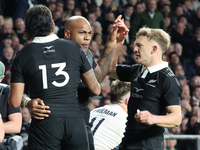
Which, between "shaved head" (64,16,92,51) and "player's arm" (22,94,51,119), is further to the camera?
"shaved head" (64,16,92,51)

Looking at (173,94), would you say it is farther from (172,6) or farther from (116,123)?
(172,6)

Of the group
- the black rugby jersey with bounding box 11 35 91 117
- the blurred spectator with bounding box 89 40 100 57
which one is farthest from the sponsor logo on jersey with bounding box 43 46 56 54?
the blurred spectator with bounding box 89 40 100 57

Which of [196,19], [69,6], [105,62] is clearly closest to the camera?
[105,62]

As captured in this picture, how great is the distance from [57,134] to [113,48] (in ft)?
4.16

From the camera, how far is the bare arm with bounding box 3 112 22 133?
2.97 meters

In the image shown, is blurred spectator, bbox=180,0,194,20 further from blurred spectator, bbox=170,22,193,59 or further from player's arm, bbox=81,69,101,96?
player's arm, bbox=81,69,101,96

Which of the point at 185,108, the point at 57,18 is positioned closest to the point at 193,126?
the point at 185,108

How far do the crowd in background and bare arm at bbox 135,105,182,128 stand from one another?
2534 millimetres

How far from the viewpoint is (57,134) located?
2451mm

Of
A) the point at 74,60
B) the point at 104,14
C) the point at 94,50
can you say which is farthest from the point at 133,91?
the point at 104,14

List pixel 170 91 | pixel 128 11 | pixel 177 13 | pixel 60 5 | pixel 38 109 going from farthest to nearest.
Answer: pixel 177 13 < pixel 128 11 < pixel 60 5 < pixel 170 91 < pixel 38 109

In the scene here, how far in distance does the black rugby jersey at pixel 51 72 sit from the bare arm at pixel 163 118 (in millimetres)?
499

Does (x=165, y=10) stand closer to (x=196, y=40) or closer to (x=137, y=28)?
(x=196, y=40)

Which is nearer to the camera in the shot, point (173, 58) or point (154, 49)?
point (154, 49)
